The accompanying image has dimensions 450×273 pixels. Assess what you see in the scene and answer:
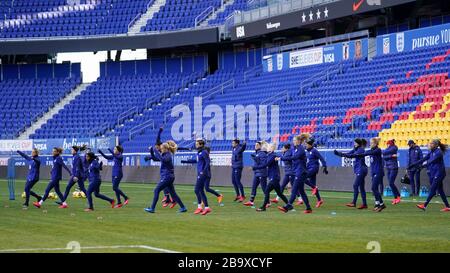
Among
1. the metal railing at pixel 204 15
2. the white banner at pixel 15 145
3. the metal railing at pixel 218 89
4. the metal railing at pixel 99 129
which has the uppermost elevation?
the metal railing at pixel 204 15

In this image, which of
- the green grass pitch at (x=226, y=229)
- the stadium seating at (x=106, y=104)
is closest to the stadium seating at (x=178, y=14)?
the stadium seating at (x=106, y=104)

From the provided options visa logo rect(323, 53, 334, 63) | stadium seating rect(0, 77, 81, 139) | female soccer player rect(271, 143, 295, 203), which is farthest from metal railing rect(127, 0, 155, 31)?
Result: female soccer player rect(271, 143, 295, 203)

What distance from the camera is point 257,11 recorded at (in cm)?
5919

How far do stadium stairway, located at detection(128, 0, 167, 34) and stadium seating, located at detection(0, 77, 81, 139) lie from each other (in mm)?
6308

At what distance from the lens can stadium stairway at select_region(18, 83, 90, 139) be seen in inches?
2527

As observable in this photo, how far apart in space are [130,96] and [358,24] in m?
17.9

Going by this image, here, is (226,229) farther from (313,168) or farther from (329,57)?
(329,57)

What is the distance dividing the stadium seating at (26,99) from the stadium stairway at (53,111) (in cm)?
25

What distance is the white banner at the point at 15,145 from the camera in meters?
60.5

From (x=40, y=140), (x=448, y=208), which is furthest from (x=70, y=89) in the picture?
(x=448, y=208)

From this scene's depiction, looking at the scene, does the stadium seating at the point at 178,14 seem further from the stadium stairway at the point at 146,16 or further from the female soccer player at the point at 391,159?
the female soccer player at the point at 391,159

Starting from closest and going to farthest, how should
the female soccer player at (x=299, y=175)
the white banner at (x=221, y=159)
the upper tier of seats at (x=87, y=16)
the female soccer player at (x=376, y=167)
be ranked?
1. the female soccer player at (x=299, y=175)
2. the female soccer player at (x=376, y=167)
3. the white banner at (x=221, y=159)
4. the upper tier of seats at (x=87, y=16)

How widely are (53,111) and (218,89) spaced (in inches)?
486

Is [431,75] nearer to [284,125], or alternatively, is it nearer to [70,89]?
[284,125]
